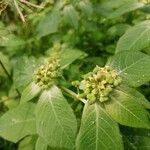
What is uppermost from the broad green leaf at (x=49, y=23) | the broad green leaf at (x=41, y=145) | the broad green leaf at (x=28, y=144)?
the broad green leaf at (x=49, y=23)

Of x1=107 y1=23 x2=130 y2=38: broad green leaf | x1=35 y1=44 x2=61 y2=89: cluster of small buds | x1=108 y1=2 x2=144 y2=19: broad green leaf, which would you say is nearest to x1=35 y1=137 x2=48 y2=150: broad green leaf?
x1=35 y1=44 x2=61 y2=89: cluster of small buds

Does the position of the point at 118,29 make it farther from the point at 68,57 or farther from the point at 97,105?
the point at 97,105

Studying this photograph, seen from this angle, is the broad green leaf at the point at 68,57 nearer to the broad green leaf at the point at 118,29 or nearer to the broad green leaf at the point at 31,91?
the broad green leaf at the point at 31,91

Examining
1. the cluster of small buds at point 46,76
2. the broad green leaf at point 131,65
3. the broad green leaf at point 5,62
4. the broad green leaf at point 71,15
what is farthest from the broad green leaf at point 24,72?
the broad green leaf at point 71,15

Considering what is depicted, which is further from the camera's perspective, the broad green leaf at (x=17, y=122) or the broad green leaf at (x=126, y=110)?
the broad green leaf at (x=17, y=122)

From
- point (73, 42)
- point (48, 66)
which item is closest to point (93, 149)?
point (48, 66)

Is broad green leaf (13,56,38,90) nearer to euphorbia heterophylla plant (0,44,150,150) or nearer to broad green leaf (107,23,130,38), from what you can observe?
euphorbia heterophylla plant (0,44,150,150)

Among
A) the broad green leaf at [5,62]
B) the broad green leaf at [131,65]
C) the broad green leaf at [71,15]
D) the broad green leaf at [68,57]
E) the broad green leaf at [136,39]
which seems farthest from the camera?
the broad green leaf at [71,15]
